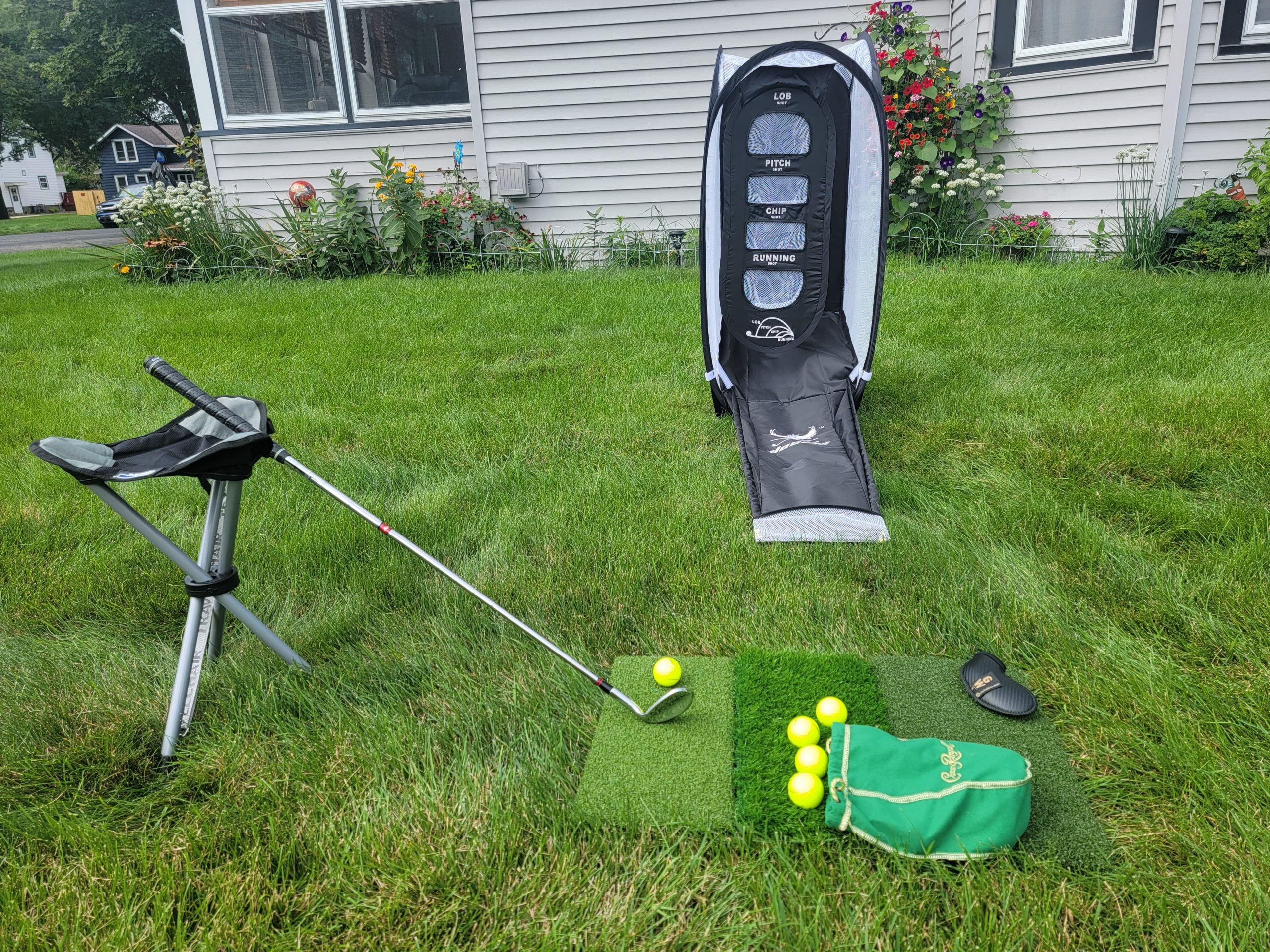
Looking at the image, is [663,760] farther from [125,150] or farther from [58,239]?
[125,150]

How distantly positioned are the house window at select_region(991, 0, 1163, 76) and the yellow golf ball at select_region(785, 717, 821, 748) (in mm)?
6230

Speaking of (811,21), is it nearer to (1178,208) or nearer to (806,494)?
(1178,208)

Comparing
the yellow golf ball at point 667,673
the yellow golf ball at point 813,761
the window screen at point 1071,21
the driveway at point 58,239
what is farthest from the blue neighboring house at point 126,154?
the yellow golf ball at point 813,761

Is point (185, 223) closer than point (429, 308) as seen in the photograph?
No

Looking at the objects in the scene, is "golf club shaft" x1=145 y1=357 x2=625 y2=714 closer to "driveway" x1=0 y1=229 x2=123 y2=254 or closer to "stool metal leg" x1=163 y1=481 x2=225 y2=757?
"stool metal leg" x1=163 y1=481 x2=225 y2=757

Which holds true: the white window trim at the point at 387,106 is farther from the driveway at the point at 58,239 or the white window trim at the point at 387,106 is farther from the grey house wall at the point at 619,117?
the driveway at the point at 58,239

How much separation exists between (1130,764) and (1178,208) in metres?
5.55

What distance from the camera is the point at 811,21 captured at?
7.03m

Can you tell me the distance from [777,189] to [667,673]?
233 centimetres

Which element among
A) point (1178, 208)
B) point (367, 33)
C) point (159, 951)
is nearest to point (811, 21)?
point (1178, 208)

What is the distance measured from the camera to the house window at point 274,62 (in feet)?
25.1

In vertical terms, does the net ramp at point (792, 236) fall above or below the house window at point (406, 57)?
below

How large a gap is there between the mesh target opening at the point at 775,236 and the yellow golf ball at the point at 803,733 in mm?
2298

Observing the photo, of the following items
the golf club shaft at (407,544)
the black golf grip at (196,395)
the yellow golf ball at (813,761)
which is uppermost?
the black golf grip at (196,395)
